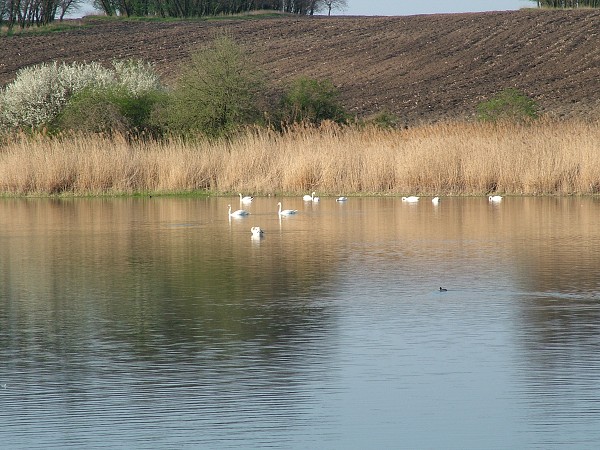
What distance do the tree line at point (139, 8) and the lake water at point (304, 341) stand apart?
72666 millimetres

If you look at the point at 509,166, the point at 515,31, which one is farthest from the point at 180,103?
the point at 515,31

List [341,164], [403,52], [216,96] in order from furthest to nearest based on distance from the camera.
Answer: [403,52] → [216,96] → [341,164]

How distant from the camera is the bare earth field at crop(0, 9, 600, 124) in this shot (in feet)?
177

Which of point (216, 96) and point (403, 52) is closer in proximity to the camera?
point (216, 96)

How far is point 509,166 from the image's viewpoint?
2500 cm

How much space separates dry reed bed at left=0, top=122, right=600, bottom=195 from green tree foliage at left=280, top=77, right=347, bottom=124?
678 cm

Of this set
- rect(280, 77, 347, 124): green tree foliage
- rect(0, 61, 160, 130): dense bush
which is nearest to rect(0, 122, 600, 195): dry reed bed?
rect(280, 77, 347, 124): green tree foliage

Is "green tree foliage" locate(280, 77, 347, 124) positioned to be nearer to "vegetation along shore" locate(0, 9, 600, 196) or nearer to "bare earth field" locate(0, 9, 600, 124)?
"vegetation along shore" locate(0, 9, 600, 196)

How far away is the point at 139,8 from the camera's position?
94562 mm

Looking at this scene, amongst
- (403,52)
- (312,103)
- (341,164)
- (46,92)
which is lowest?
(341,164)

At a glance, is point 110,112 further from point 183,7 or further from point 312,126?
point 183,7

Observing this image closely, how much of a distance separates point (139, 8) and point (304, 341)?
89.1 metres

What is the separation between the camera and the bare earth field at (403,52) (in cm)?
5381

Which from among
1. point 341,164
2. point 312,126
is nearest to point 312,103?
point 312,126
